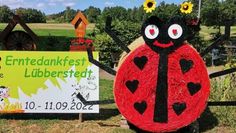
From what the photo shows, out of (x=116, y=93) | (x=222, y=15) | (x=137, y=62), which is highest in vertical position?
(x=222, y=15)

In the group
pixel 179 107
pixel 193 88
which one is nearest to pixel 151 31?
pixel 193 88

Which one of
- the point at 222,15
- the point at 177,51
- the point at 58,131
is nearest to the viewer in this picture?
the point at 177,51

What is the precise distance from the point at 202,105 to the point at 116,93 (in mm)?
1142

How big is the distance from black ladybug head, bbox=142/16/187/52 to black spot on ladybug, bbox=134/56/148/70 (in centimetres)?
18

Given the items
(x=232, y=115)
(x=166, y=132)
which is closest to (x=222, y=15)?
(x=232, y=115)

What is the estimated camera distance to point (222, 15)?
36125 millimetres

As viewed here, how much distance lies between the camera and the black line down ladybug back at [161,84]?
6398 millimetres

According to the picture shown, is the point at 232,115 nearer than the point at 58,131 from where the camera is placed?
No

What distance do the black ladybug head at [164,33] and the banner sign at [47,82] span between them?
2.67m

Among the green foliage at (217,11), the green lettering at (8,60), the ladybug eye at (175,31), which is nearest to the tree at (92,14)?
the green foliage at (217,11)

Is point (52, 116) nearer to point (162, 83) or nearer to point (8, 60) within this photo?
point (8, 60)

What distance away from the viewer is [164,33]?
6.32 m

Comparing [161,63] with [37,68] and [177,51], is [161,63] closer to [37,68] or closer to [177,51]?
[177,51]

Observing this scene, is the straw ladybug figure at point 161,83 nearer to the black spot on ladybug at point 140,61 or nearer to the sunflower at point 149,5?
the black spot on ladybug at point 140,61
